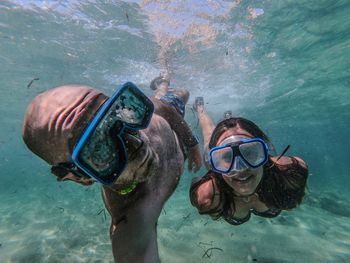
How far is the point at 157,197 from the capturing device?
7.16 ft

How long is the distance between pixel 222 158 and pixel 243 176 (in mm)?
540

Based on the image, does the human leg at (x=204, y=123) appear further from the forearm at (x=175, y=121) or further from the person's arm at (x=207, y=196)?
the forearm at (x=175, y=121)

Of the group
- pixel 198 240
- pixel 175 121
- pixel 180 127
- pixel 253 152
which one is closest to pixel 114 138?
pixel 175 121

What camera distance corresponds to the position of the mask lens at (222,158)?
200 inches

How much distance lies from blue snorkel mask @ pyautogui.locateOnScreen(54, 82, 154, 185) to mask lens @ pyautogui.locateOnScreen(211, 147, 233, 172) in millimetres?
3427

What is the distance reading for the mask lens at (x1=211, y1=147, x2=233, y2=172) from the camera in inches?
200

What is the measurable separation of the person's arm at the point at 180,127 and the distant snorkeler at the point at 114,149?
180cm

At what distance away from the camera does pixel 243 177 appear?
201 inches

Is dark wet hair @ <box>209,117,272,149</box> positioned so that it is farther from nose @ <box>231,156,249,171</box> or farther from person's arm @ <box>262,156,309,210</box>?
nose @ <box>231,156,249,171</box>

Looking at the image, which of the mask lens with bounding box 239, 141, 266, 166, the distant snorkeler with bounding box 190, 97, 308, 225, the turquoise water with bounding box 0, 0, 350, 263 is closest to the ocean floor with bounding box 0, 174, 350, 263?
the turquoise water with bounding box 0, 0, 350, 263

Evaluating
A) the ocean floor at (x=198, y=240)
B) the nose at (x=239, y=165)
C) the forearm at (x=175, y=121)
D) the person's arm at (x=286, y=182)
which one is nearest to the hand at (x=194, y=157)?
the forearm at (x=175, y=121)

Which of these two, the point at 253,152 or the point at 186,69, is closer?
the point at 253,152

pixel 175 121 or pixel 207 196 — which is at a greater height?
pixel 175 121

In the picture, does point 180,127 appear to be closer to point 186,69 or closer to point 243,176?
point 243,176
